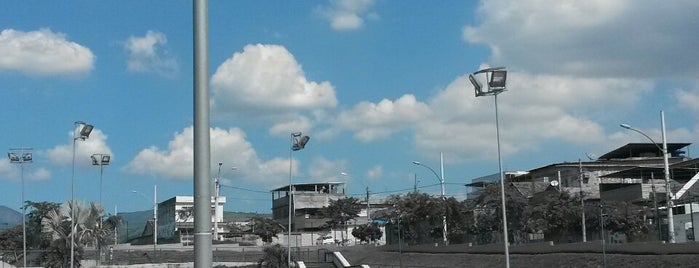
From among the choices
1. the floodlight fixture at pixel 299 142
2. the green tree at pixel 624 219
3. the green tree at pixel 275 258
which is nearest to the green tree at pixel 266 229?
the green tree at pixel 275 258

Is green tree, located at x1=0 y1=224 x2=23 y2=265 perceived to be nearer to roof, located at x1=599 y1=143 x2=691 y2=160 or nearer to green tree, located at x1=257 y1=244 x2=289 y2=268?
green tree, located at x1=257 y1=244 x2=289 y2=268

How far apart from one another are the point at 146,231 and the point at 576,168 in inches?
3687

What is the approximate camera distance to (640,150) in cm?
11362

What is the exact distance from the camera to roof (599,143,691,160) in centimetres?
11175

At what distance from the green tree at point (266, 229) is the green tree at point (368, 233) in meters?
11.4

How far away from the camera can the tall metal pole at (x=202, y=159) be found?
851 cm

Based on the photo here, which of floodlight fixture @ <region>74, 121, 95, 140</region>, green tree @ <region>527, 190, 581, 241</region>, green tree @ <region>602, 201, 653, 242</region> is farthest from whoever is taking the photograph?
green tree @ <region>527, 190, 581, 241</region>

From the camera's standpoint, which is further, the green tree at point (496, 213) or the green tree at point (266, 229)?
the green tree at point (266, 229)

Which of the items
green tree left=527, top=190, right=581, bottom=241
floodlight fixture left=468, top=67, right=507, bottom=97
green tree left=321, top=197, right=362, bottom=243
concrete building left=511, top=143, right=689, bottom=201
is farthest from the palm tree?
green tree left=321, top=197, right=362, bottom=243

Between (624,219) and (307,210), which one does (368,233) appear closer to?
(307,210)

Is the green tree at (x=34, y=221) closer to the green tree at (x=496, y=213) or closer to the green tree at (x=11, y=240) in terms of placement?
the green tree at (x=11, y=240)

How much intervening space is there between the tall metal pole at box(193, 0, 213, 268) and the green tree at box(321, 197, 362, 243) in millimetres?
107719

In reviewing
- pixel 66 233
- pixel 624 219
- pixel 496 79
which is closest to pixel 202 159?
pixel 496 79

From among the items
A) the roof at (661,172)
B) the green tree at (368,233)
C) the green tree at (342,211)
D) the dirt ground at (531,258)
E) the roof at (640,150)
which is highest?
the roof at (640,150)
